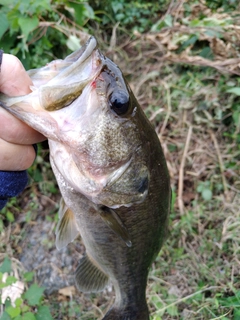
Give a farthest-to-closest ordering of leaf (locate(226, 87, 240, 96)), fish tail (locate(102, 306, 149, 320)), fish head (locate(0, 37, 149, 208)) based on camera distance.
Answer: leaf (locate(226, 87, 240, 96)), fish tail (locate(102, 306, 149, 320)), fish head (locate(0, 37, 149, 208))

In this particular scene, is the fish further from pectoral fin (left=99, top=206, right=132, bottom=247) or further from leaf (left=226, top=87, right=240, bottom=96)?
leaf (left=226, top=87, right=240, bottom=96)

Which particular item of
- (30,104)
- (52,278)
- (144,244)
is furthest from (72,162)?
(52,278)

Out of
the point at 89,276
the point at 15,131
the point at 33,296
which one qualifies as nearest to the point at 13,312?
the point at 33,296

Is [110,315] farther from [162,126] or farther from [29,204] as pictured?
[162,126]

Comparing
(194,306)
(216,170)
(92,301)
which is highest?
(216,170)

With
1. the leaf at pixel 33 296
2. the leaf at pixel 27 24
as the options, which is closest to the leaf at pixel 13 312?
A: the leaf at pixel 33 296

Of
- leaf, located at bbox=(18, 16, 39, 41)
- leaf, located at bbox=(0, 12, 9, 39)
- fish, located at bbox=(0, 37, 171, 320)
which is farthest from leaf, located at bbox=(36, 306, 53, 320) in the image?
leaf, located at bbox=(0, 12, 9, 39)

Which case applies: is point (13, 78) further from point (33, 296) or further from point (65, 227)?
point (33, 296)

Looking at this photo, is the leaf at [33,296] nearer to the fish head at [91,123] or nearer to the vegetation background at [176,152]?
the vegetation background at [176,152]
